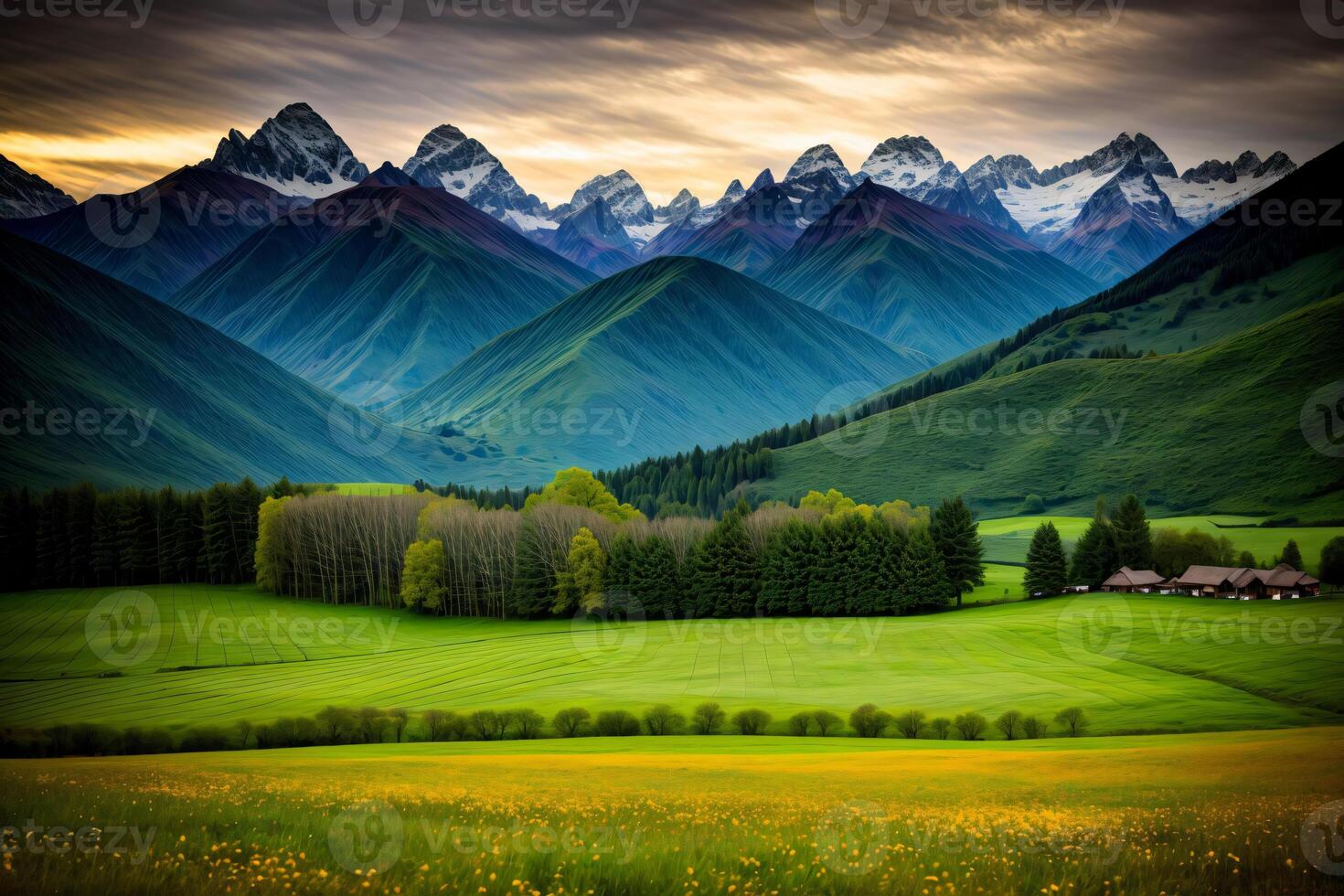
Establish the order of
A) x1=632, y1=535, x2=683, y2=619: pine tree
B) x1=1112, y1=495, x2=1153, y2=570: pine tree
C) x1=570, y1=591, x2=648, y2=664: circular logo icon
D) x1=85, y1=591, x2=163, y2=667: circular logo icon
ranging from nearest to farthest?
1. x1=570, y1=591, x2=648, y2=664: circular logo icon
2. x1=85, y1=591, x2=163, y2=667: circular logo icon
3. x1=632, y1=535, x2=683, y2=619: pine tree
4. x1=1112, y1=495, x2=1153, y2=570: pine tree

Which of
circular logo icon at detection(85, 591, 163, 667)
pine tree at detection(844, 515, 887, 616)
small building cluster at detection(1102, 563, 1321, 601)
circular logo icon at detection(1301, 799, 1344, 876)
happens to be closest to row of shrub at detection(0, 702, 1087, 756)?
circular logo icon at detection(85, 591, 163, 667)

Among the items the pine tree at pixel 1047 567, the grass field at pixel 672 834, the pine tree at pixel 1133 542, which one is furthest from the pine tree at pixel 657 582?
the grass field at pixel 672 834

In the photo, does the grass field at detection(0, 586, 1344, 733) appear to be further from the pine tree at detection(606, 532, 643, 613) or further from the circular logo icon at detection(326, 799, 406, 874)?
the circular logo icon at detection(326, 799, 406, 874)

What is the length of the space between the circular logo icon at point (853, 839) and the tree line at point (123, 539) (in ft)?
452

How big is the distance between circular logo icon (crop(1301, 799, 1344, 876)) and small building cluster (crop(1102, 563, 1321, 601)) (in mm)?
97287

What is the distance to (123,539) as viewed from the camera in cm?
13450

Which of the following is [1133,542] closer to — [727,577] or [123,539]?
[727,577]

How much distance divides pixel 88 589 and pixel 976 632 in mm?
114957

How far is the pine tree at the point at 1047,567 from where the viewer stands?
120m

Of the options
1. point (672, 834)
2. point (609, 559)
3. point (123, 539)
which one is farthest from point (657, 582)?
point (672, 834)

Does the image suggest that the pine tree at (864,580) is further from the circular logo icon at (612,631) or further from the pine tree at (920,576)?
the circular logo icon at (612,631)

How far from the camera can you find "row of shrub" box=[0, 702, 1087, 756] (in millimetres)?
53000

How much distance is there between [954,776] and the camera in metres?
30.9

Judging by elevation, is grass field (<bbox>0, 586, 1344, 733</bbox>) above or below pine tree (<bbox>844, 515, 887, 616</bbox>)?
below
